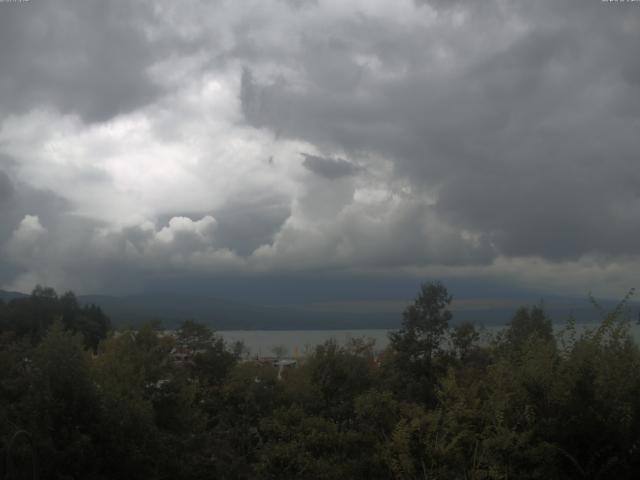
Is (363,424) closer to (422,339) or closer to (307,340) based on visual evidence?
(422,339)

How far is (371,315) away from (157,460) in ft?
356

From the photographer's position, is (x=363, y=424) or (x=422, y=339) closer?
(x=363, y=424)

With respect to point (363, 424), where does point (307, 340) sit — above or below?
above

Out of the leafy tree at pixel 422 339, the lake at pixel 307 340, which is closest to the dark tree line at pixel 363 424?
the lake at pixel 307 340

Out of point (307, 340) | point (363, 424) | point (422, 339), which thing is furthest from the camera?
point (307, 340)

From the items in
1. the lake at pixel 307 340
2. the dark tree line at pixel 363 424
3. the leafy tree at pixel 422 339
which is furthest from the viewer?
the leafy tree at pixel 422 339

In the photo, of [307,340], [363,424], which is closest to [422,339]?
[307,340]

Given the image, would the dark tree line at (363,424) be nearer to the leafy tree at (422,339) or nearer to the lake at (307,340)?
the lake at (307,340)

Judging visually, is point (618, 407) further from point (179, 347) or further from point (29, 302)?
point (29, 302)

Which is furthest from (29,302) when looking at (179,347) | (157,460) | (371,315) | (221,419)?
(371,315)

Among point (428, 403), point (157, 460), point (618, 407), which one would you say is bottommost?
point (428, 403)

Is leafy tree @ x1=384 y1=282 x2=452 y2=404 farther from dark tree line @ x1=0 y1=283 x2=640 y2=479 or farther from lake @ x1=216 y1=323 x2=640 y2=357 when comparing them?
dark tree line @ x1=0 y1=283 x2=640 y2=479

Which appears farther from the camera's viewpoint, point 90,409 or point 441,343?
point 441,343

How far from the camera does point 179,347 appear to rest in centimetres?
2273
